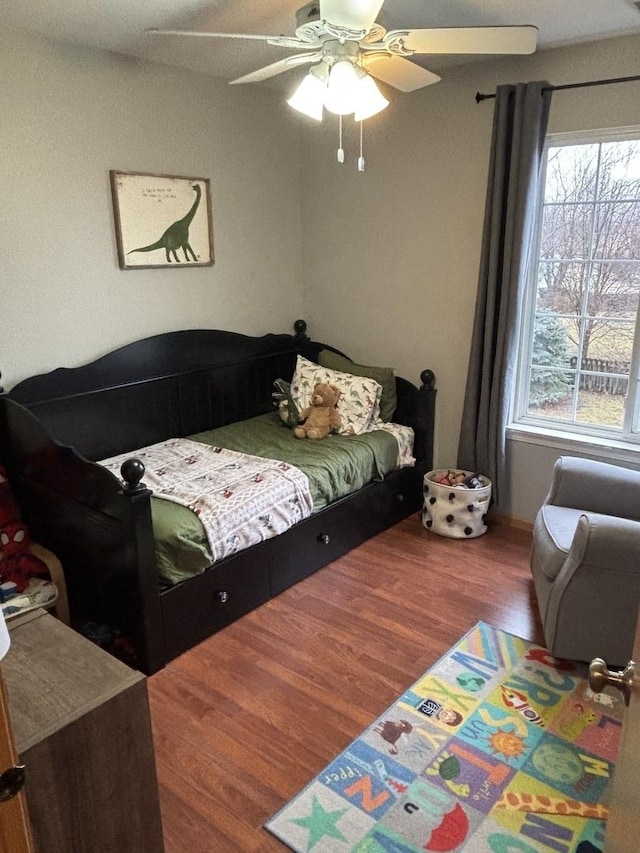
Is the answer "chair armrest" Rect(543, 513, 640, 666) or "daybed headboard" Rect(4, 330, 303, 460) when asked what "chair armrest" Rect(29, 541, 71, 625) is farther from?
"chair armrest" Rect(543, 513, 640, 666)

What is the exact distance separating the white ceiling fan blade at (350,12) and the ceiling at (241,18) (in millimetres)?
533

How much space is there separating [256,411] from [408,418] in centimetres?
94

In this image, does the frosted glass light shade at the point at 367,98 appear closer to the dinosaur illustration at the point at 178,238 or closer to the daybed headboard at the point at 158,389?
the dinosaur illustration at the point at 178,238

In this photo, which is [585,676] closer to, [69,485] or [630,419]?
[630,419]

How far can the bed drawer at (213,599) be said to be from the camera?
2365 millimetres

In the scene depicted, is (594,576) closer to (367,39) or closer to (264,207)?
(367,39)

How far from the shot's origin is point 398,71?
2334 mm

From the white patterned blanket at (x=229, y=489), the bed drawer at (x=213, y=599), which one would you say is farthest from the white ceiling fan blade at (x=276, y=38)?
the bed drawer at (x=213, y=599)

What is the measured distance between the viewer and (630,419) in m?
3.09

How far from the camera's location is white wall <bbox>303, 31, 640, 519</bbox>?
298 cm

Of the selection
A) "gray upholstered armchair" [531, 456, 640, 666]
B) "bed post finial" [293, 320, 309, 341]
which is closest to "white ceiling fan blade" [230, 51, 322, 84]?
"bed post finial" [293, 320, 309, 341]

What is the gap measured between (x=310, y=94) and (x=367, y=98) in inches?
8.1

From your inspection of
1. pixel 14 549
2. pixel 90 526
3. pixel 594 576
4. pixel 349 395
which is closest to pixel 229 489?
pixel 90 526

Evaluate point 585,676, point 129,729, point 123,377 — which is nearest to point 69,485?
point 123,377
